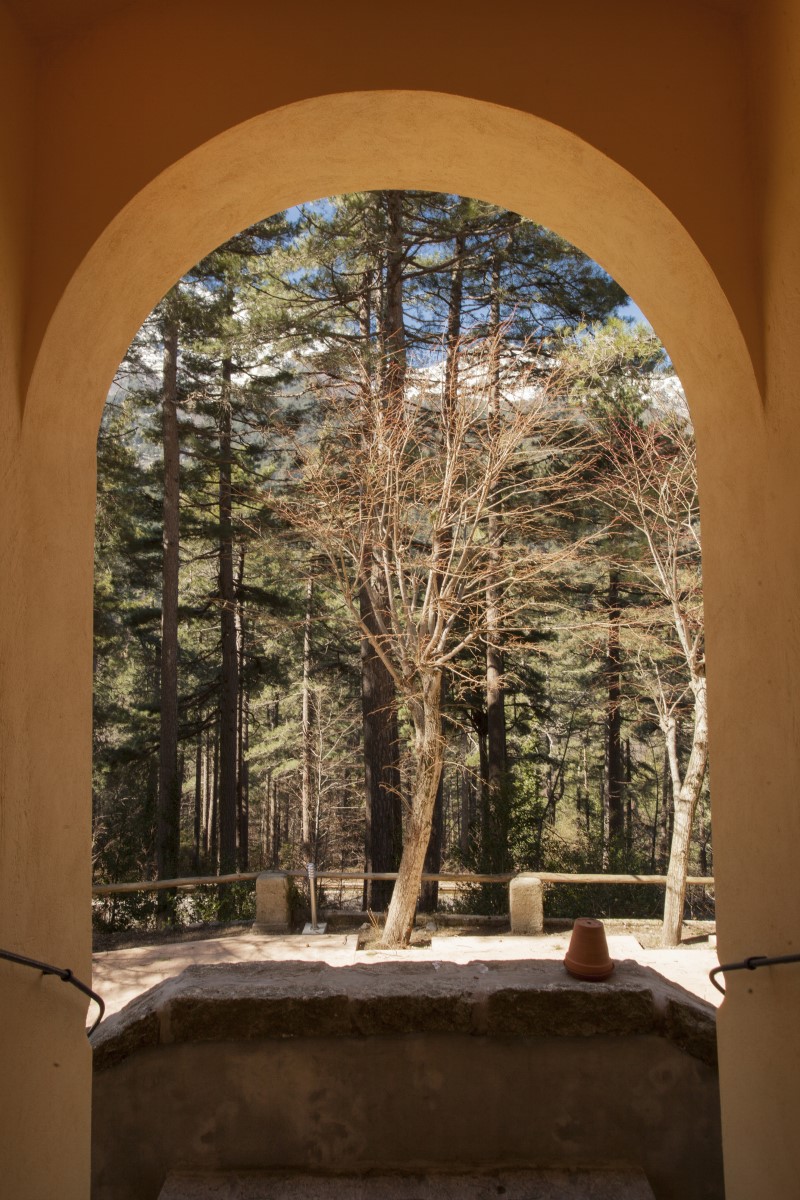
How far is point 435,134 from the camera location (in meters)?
2.36

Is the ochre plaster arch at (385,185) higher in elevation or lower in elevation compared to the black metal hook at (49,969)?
higher

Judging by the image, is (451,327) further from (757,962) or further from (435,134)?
(757,962)

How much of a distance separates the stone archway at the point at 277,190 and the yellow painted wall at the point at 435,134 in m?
0.01

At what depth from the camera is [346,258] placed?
11.7m

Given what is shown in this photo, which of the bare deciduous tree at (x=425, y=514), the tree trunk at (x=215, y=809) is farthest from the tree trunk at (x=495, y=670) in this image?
the tree trunk at (x=215, y=809)

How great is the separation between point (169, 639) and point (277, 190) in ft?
38.7

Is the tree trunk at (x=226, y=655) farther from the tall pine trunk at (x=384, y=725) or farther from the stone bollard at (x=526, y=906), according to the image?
the stone bollard at (x=526, y=906)

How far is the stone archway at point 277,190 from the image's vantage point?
2.16 m

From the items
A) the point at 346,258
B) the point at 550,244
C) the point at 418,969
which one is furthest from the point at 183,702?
the point at 418,969

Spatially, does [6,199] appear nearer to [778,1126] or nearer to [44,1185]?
[44,1185]

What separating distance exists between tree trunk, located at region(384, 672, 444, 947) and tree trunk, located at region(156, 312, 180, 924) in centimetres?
534

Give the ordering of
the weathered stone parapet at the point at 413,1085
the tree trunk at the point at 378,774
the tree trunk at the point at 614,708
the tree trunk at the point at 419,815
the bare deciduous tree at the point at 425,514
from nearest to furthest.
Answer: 1. the weathered stone parapet at the point at 413,1085
2. the bare deciduous tree at the point at 425,514
3. the tree trunk at the point at 419,815
4. the tree trunk at the point at 378,774
5. the tree trunk at the point at 614,708

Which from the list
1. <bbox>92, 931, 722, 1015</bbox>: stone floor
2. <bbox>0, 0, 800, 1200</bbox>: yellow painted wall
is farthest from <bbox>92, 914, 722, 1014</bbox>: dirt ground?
<bbox>0, 0, 800, 1200</bbox>: yellow painted wall

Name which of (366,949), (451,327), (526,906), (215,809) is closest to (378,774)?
(526,906)
